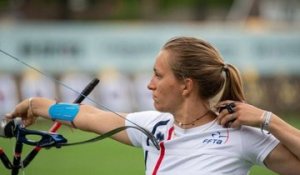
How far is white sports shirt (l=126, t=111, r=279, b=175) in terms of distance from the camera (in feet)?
12.2

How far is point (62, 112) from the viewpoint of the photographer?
4164 millimetres

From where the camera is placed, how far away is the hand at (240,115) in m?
3.65

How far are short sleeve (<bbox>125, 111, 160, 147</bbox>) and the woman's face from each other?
0.59 ft

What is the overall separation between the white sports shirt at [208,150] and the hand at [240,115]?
6 cm

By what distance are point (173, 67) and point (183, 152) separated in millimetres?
380

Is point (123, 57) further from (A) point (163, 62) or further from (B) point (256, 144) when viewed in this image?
(B) point (256, 144)

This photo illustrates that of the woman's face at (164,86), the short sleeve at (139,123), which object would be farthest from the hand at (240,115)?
the short sleeve at (139,123)

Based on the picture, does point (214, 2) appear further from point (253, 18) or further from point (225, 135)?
point (225, 135)

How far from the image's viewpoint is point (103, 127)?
411 centimetres

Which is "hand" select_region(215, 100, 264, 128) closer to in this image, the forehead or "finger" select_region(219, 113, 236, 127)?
"finger" select_region(219, 113, 236, 127)

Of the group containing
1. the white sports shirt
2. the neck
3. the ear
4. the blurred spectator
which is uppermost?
the ear

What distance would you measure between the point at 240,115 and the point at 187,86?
315mm

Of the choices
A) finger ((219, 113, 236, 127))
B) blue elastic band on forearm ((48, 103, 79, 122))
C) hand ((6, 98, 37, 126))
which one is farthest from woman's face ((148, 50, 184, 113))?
hand ((6, 98, 37, 126))

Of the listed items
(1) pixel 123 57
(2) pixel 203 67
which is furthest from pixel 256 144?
(1) pixel 123 57
